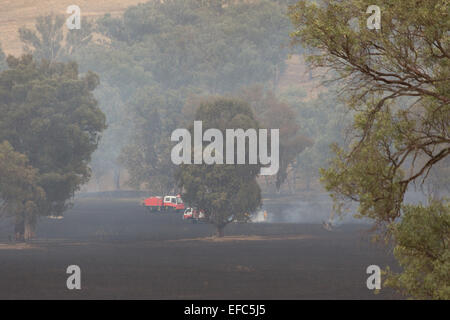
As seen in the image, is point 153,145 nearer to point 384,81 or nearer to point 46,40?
point 46,40

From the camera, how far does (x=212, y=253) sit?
6044cm

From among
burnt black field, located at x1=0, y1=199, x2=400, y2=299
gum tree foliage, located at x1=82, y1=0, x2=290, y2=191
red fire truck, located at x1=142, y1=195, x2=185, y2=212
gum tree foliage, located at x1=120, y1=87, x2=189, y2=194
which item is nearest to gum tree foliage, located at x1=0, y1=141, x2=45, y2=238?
burnt black field, located at x1=0, y1=199, x2=400, y2=299

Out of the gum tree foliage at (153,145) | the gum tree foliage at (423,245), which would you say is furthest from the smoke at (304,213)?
the gum tree foliage at (423,245)

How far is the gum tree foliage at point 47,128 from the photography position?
201ft

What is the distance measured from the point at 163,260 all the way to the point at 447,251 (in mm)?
38878

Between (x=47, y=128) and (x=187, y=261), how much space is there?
15.4 meters

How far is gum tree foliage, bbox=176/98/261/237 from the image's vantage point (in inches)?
2594

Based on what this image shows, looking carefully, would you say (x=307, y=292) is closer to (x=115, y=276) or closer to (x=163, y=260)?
(x=115, y=276)

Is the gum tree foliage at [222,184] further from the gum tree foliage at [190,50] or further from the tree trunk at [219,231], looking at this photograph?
the gum tree foliage at [190,50]

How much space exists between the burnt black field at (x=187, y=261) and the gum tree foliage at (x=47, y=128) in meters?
5.03

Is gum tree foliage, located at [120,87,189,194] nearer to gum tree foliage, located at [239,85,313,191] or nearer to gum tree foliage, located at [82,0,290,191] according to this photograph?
gum tree foliage, located at [239,85,313,191]

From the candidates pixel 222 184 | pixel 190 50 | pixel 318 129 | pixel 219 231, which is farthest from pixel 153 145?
pixel 222 184

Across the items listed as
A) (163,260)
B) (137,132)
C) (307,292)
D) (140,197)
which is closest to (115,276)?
(163,260)

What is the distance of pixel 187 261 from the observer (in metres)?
55.2
